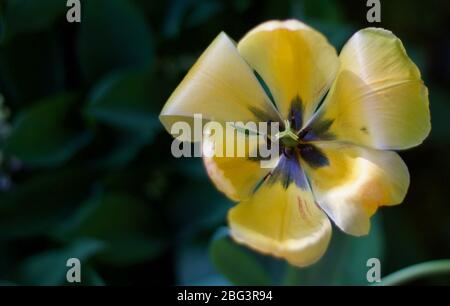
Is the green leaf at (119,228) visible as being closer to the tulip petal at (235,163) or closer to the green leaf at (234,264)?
the green leaf at (234,264)

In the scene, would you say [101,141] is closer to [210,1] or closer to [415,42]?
[210,1]

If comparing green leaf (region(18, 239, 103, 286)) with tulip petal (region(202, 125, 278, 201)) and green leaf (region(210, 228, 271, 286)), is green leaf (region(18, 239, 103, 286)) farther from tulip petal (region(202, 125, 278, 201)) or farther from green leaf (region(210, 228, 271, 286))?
tulip petal (region(202, 125, 278, 201))

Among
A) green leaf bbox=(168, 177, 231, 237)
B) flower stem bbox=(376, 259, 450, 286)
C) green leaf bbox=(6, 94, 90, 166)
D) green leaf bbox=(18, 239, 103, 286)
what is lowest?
flower stem bbox=(376, 259, 450, 286)

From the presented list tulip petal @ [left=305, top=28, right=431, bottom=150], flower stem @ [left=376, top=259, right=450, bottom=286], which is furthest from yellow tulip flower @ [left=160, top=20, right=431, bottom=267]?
flower stem @ [left=376, top=259, right=450, bottom=286]

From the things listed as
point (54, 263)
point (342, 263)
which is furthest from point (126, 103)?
point (342, 263)

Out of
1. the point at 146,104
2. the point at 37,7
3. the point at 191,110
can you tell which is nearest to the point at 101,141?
the point at 146,104

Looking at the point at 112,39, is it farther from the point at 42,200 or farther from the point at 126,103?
the point at 42,200
